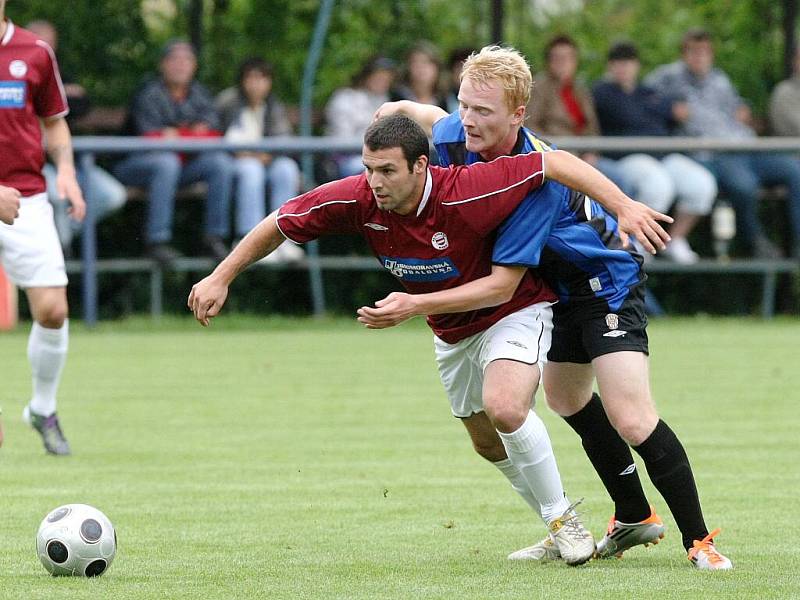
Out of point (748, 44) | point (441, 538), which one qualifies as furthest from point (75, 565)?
point (748, 44)

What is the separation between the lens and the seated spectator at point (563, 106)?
15086mm

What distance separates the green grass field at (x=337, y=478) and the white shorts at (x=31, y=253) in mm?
865

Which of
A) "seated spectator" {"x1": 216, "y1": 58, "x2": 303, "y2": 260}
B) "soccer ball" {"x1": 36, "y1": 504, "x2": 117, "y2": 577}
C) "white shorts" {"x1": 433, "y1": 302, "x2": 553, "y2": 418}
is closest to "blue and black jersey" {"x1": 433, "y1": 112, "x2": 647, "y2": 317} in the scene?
"white shorts" {"x1": 433, "y1": 302, "x2": 553, "y2": 418}

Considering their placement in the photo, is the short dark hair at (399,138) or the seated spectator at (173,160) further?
the seated spectator at (173,160)

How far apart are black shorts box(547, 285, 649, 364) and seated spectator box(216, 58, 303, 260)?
28.5ft

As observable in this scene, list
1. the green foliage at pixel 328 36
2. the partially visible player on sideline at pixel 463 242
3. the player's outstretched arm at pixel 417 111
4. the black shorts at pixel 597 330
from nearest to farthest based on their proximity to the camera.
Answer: the partially visible player on sideline at pixel 463 242, the black shorts at pixel 597 330, the player's outstretched arm at pixel 417 111, the green foliage at pixel 328 36

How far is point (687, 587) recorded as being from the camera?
5117 millimetres

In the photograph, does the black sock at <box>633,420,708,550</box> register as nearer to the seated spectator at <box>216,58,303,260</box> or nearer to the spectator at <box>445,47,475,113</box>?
the seated spectator at <box>216,58,303,260</box>

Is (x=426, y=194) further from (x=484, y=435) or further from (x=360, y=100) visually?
(x=360, y=100)

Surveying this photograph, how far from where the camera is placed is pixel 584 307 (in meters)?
5.76

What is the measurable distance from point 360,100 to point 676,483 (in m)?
10.1

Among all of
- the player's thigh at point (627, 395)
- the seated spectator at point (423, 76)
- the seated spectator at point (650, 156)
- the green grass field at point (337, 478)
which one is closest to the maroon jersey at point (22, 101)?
the green grass field at point (337, 478)

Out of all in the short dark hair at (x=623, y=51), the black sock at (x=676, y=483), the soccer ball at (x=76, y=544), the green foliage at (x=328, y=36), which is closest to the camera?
the soccer ball at (x=76, y=544)

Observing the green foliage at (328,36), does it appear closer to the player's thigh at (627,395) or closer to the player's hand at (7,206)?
the player's hand at (7,206)
